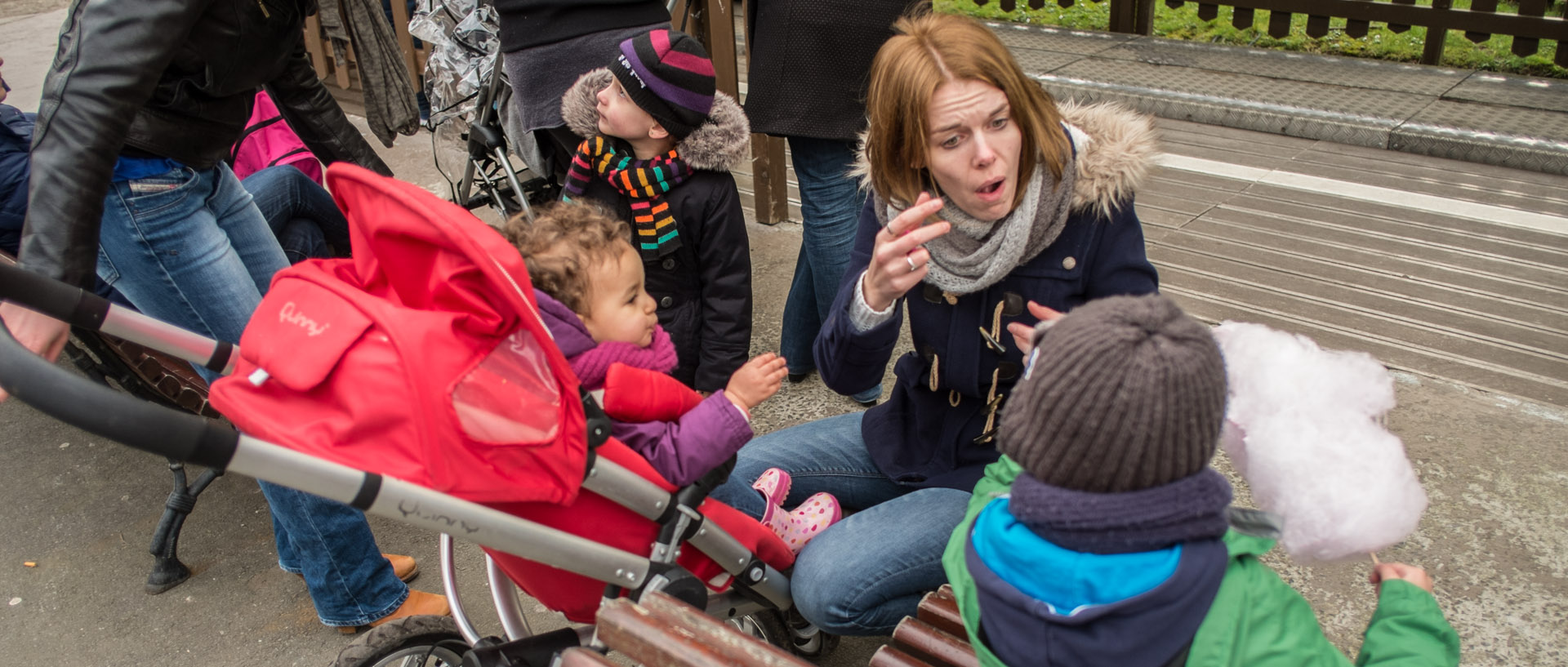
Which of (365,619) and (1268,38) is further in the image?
(1268,38)

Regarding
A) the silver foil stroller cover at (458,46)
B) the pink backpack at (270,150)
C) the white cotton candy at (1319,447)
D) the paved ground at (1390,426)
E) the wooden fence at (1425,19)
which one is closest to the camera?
the white cotton candy at (1319,447)

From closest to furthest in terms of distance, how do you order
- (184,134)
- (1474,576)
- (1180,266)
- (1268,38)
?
(184,134)
(1474,576)
(1180,266)
(1268,38)

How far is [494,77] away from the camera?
3.88 meters

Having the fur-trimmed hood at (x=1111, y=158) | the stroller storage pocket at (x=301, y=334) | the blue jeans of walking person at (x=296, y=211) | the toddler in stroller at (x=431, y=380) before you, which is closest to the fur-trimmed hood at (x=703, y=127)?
the blue jeans of walking person at (x=296, y=211)

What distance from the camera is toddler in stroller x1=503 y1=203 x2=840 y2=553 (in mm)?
1879

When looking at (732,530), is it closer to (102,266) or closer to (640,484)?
(640,484)

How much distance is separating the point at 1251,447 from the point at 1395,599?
0.27m

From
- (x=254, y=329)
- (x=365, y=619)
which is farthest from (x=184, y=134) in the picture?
(x=365, y=619)

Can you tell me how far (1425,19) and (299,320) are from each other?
746 cm

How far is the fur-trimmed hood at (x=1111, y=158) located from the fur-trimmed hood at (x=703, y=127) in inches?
47.6

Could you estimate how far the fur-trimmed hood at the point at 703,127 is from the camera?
307cm

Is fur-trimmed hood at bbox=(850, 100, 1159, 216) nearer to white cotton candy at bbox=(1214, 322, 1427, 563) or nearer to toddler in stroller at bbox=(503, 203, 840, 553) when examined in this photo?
white cotton candy at bbox=(1214, 322, 1427, 563)

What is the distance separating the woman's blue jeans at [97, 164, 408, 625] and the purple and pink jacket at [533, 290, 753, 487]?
1.01 meters

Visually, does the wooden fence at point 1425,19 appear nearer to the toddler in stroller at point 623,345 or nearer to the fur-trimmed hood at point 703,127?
the fur-trimmed hood at point 703,127
